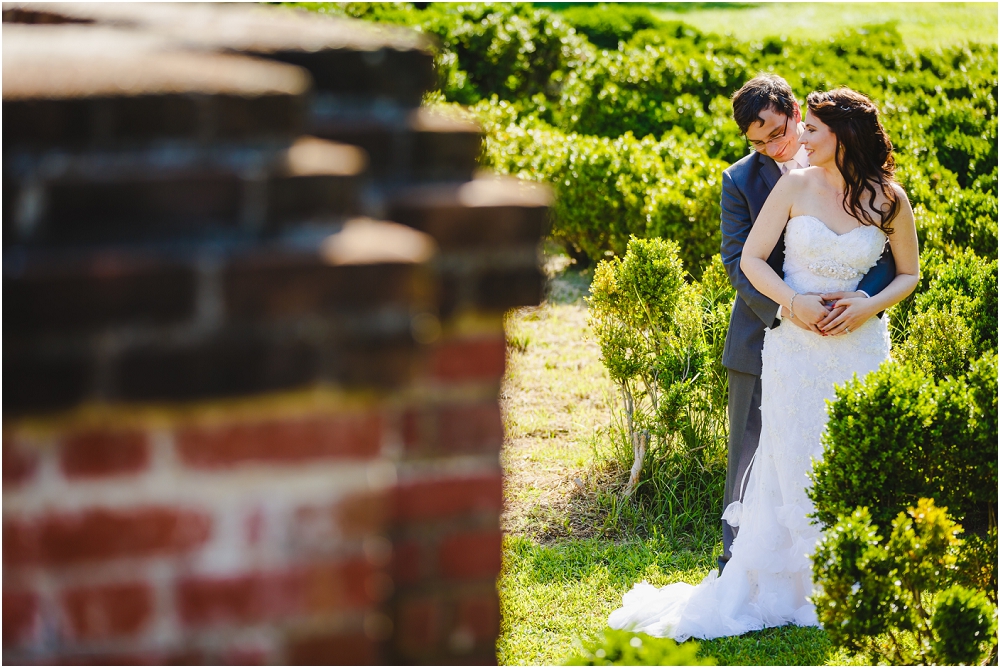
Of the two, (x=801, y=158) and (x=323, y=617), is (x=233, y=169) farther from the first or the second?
(x=801, y=158)

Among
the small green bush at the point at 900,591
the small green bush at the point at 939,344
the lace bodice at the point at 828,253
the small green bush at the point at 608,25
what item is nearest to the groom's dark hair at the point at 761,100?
the lace bodice at the point at 828,253

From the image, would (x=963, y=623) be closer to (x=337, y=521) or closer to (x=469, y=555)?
(x=469, y=555)

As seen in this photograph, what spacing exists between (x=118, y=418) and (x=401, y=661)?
673 millimetres

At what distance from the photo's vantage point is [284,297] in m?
1.16

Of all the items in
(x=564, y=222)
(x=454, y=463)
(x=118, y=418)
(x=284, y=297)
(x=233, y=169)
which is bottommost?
(x=564, y=222)

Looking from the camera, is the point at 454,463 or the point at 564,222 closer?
the point at 454,463

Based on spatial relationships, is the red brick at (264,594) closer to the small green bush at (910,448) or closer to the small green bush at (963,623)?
the small green bush at (963,623)

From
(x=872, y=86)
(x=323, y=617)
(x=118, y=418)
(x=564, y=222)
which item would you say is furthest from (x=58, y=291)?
(x=872, y=86)

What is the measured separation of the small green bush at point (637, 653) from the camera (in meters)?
2.40

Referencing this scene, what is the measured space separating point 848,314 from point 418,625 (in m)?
2.98

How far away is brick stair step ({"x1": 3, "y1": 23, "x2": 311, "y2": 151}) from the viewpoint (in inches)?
44.8

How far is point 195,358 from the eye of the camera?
1143 millimetres

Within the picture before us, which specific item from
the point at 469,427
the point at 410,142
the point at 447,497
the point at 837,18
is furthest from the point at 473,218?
the point at 837,18

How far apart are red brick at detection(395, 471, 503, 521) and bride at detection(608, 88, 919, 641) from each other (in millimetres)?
2840
